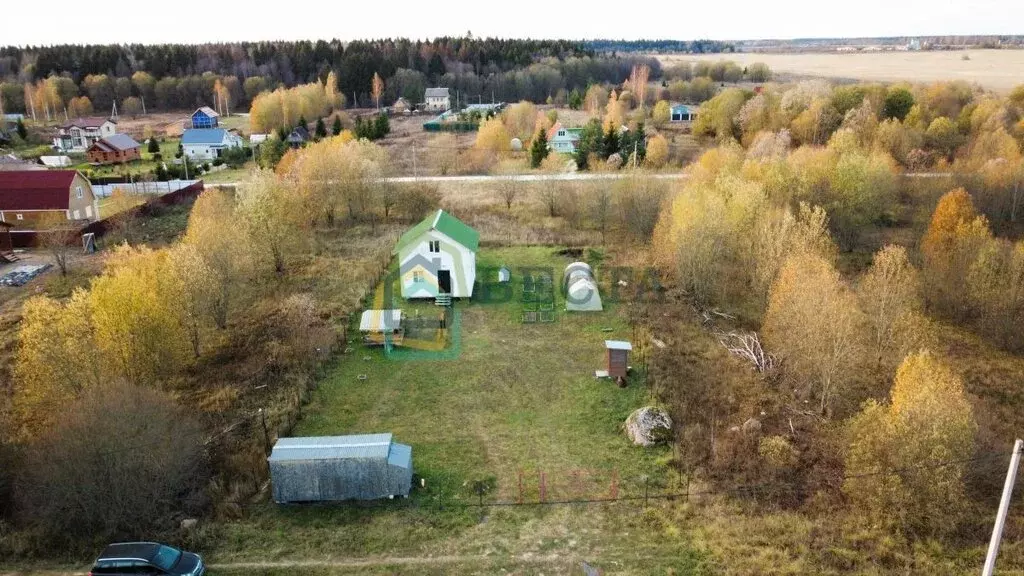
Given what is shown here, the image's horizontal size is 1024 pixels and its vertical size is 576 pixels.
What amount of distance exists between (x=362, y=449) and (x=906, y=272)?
16766 millimetres

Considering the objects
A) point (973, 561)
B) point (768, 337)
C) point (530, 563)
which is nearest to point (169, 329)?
point (530, 563)

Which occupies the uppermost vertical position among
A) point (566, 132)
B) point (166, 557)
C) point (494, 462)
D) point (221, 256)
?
point (566, 132)

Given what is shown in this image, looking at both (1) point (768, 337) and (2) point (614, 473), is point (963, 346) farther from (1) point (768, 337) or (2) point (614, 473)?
(2) point (614, 473)

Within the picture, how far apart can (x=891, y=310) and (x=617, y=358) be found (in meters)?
7.96

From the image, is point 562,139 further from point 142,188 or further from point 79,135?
point 79,135

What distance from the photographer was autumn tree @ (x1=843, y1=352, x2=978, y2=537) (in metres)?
13.0

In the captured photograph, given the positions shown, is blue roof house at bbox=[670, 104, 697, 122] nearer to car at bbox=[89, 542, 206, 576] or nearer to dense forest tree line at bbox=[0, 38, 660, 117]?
dense forest tree line at bbox=[0, 38, 660, 117]

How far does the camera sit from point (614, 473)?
1520 cm

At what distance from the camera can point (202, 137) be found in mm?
59406

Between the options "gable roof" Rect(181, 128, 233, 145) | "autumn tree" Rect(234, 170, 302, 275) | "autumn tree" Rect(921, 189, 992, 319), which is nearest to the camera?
"autumn tree" Rect(921, 189, 992, 319)

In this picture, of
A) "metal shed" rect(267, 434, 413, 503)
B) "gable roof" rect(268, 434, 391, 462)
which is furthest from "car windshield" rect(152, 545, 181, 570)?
"gable roof" rect(268, 434, 391, 462)

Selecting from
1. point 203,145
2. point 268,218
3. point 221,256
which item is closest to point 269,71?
point 203,145

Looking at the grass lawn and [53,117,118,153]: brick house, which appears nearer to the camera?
the grass lawn

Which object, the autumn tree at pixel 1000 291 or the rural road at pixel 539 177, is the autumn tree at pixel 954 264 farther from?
the rural road at pixel 539 177
